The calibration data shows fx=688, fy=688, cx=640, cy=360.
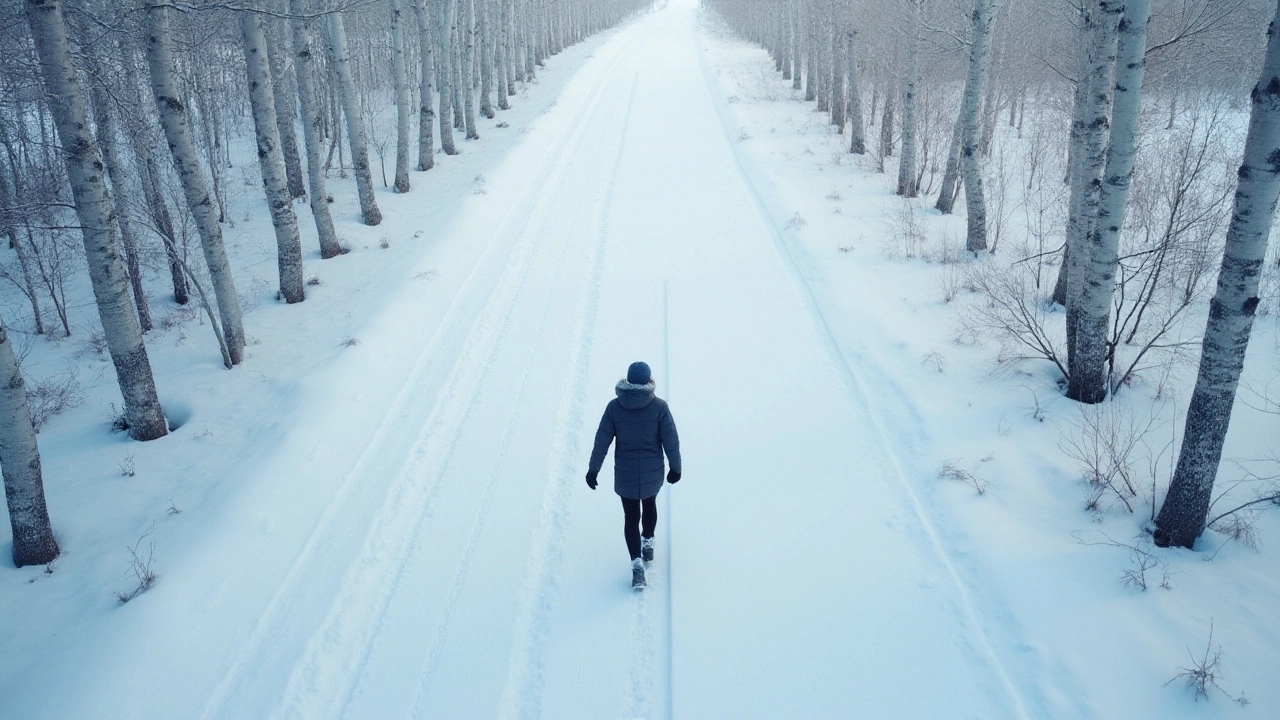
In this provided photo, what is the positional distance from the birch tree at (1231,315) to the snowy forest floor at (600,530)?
43 cm

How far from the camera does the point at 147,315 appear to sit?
11750mm

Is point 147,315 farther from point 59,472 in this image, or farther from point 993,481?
point 993,481

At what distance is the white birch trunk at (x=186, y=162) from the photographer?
344 inches

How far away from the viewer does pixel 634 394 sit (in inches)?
216

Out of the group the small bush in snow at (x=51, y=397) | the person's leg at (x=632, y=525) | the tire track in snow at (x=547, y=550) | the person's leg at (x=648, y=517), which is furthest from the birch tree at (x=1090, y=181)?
the small bush in snow at (x=51, y=397)

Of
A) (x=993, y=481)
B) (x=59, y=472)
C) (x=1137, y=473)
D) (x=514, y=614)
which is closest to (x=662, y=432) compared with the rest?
(x=514, y=614)

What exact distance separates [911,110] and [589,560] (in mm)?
14610

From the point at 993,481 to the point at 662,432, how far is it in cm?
339

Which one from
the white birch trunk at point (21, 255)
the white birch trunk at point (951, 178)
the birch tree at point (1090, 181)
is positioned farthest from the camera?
the white birch trunk at point (951, 178)

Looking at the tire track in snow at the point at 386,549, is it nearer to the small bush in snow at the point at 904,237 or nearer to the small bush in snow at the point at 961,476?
the small bush in snow at the point at 961,476

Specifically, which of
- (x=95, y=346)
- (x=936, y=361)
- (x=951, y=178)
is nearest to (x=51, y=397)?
(x=95, y=346)

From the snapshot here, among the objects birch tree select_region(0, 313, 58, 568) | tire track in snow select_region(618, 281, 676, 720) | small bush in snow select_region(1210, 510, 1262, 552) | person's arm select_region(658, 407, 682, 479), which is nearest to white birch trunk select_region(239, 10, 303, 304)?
birch tree select_region(0, 313, 58, 568)

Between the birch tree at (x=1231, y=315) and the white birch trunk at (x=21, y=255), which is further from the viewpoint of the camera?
the white birch trunk at (x=21, y=255)

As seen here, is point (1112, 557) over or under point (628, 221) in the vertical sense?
under
